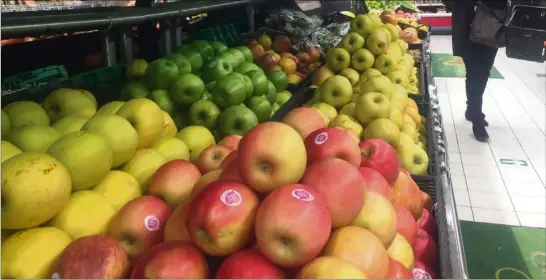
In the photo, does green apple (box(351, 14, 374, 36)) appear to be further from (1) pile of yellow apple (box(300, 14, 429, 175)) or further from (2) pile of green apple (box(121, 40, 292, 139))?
(2) pile of green apple (box(121, 40, 292, 139))

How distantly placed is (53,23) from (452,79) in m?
7.22

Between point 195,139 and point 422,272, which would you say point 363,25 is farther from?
point 422,272

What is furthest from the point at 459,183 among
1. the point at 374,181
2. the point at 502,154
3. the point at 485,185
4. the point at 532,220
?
the point at 374,181

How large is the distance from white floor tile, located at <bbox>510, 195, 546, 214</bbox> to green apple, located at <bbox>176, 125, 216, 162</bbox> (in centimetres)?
293

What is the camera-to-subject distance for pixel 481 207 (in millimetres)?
3662

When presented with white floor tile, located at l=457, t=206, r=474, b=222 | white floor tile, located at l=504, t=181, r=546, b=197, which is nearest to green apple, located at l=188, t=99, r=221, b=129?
white floor tile, located at l=457, t=206, r=474, b=222

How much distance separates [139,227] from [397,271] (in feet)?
2.28

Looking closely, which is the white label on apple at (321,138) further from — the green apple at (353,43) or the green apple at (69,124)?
the green apple at (353,43)

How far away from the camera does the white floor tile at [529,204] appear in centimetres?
361

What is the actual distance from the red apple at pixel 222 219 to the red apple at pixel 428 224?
35.1 inches

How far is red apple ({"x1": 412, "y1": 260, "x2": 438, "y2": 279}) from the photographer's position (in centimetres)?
133

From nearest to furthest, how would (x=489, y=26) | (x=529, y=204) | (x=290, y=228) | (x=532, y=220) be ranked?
(x=290, y=228), (x=532, y=220), (x=529, y=204), (x=489, y=26)

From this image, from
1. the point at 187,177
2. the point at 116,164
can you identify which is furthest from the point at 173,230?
the point at 116,164

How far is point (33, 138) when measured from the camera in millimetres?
1356
